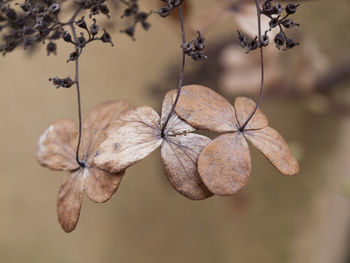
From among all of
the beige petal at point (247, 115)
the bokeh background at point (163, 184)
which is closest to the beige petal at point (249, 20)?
the beige petal at point (247, 115)

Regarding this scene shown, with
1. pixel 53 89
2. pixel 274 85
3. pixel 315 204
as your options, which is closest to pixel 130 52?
pixel 53 89

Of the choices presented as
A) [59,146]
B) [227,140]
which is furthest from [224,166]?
[59,146]

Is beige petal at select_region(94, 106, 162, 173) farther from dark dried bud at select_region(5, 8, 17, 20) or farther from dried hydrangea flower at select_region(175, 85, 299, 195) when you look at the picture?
dark dried bud at select_region(5, 8, 17, 20)

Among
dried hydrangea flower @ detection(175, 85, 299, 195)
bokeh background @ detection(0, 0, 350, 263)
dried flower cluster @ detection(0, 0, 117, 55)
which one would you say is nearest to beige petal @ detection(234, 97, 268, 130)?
dried hydrangea flower @ detection(175, 85, 299, 195)

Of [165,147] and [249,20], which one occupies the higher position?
[249,20]

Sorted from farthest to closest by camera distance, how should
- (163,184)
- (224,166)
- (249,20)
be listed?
1. (163,184)
2. (249,20)
3. (224,166)

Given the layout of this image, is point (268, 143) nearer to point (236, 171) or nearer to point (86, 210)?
point (236, 171)

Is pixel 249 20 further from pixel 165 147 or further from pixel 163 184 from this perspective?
pixel 163 184

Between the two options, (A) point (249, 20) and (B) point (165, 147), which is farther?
(A) point (249, 20)
